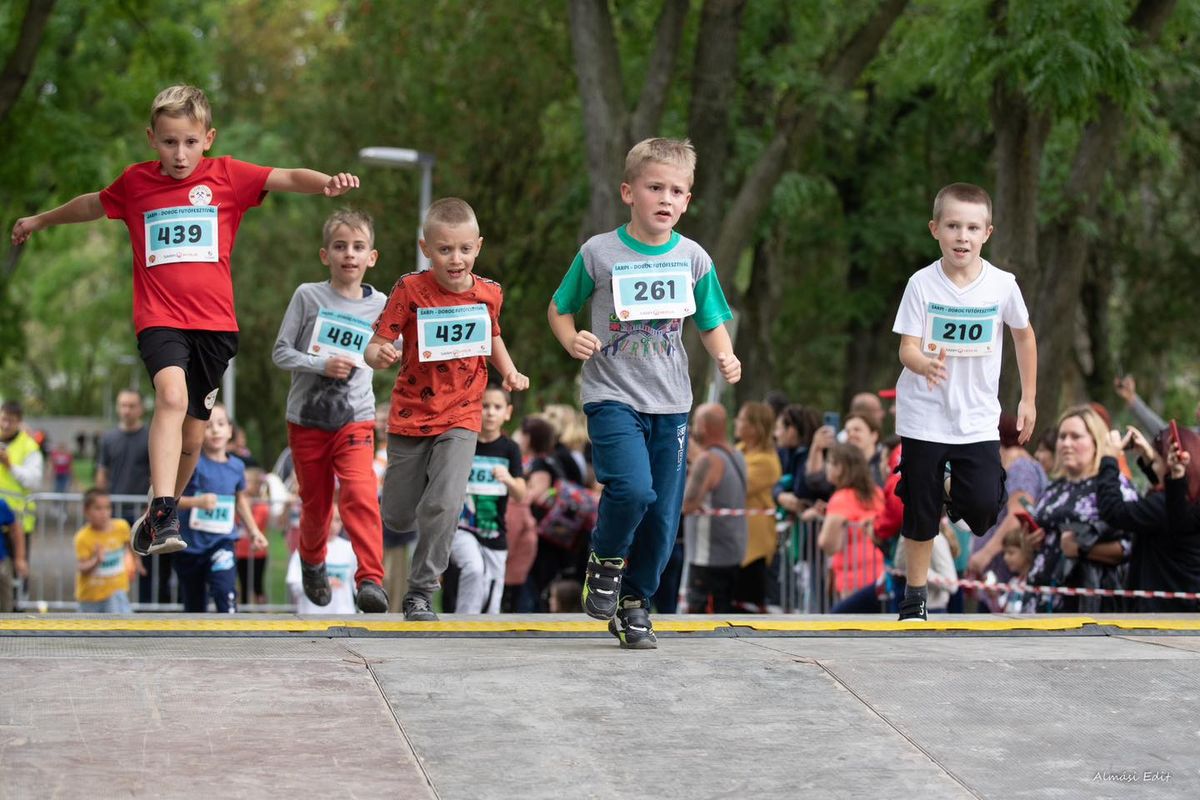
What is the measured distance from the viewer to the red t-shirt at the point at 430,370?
25.3ft

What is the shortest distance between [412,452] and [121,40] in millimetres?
19974

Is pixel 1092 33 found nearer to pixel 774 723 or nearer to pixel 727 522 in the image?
pixel 727 522

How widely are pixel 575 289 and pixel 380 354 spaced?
92cm

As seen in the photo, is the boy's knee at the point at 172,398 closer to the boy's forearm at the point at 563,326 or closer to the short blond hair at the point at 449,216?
the short blond hair at the point at 449,216

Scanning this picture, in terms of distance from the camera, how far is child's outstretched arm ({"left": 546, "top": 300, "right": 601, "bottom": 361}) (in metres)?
6.77

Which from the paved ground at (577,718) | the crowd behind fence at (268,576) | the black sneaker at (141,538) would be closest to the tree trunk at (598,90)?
the crowd behind fence at (268,576)

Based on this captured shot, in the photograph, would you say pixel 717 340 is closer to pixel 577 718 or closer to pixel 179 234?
pixel 577 718

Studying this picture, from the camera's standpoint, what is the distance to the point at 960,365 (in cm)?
787

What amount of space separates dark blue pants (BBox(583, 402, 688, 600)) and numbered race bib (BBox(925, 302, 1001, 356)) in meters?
1.38

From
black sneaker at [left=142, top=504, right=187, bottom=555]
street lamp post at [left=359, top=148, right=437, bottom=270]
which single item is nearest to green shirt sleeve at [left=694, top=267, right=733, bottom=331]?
black sneaker at [left=142, top=504, right=187, bottom=555]

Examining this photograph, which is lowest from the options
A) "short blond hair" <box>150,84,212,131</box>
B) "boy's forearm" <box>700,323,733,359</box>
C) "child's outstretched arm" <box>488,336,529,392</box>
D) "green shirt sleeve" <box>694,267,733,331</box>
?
"child's outstretched arm" <box>488,336,529,392</box>

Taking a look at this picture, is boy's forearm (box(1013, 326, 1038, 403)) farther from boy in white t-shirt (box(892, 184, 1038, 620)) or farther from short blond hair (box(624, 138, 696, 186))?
short blond hair (box(624, 138, 696, 186))

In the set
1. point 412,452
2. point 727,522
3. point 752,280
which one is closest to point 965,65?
point 727,522

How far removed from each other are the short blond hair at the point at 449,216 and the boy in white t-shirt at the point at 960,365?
6.30 feet
